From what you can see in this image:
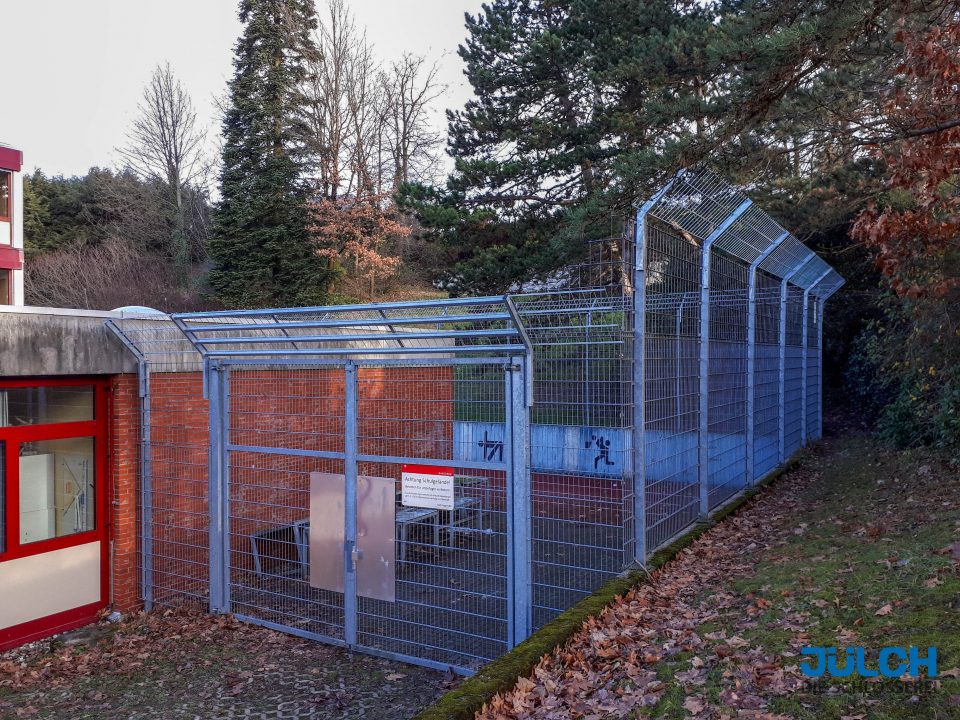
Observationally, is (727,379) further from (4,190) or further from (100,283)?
(100,283)

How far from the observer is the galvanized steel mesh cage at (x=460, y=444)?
5.82 meters

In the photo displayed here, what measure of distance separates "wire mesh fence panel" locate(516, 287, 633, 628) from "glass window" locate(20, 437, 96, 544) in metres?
4.92

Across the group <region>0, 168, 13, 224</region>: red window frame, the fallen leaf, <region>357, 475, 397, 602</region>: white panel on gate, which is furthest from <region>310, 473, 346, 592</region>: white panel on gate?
<region>0, 168, 13, 224</region>: red window frame

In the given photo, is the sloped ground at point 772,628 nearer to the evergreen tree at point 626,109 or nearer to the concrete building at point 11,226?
the evergreen tree at point 626,109

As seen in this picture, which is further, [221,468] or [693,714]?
[221,468]

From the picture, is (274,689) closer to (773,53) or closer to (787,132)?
(773,53)

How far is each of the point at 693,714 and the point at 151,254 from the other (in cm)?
3028

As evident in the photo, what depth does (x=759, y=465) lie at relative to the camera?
10344 millimetres

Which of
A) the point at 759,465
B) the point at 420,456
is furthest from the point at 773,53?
the point at 420,456

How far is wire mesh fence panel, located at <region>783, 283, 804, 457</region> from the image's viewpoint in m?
12.2

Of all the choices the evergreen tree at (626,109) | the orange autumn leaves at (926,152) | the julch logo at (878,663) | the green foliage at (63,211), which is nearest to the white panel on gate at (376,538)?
the julch logo at (878,663)

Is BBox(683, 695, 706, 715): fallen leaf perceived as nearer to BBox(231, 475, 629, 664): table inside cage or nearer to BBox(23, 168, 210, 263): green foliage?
BBox(231, 475, 629, 664): table inside cage

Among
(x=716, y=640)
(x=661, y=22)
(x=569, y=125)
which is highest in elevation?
(x=661, y=22)

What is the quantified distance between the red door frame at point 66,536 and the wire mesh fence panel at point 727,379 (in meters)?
6.59
